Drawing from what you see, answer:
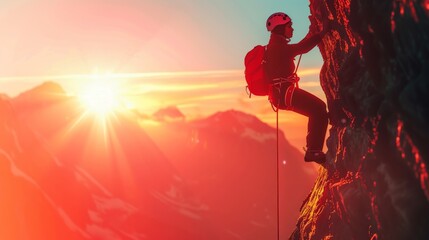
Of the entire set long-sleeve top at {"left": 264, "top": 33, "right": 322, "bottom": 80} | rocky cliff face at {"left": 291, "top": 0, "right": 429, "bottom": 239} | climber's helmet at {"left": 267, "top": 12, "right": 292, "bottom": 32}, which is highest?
climber's helmet at {"left": 267, "top": 12, "right": 292, "bottom": 32}

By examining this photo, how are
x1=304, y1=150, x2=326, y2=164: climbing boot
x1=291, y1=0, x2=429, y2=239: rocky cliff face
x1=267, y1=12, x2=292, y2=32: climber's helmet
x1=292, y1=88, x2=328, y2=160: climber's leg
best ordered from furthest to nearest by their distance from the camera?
x1=304, y1=150, x2=326, y2=164: climbing boot → x1=292, y1=88, x2=328, y2=160: climber's leg → x1=267, y1=12, x2=292, y2=32: climber's helmet → x1=291, y1=0, x2=429, y2=239: rocky cliff face

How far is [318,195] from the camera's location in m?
15.8

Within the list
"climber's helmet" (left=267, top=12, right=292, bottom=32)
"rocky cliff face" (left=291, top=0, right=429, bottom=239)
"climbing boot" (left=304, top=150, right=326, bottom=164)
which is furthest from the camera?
Answer: "climbing boot" (left=304, top=150, right=326, bottom=164)

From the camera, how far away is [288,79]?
41.8 ft

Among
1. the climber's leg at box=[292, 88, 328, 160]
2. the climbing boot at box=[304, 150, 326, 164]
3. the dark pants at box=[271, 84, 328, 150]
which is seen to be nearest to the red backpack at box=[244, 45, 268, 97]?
the dark pants at box=[271, 84, 328, 150]

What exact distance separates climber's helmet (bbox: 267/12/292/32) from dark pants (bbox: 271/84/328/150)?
1.65 m

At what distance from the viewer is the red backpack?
1336cm

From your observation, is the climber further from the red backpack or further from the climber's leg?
the red backpack

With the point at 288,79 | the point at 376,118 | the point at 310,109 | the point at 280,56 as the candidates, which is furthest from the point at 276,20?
the point at 376,118

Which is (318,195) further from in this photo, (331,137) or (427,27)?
(427,27)

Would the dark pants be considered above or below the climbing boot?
above

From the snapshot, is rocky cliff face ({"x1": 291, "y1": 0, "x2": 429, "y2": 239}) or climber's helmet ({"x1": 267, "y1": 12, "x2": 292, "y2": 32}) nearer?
rocky cliff face ({"x1": 291, "y1": 0, "x2": 429, "y2": 239})

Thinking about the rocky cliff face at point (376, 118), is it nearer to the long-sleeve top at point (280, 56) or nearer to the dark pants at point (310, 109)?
the dark pants at point (310, 109)

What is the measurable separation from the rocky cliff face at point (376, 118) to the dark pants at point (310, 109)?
0.60 meters
